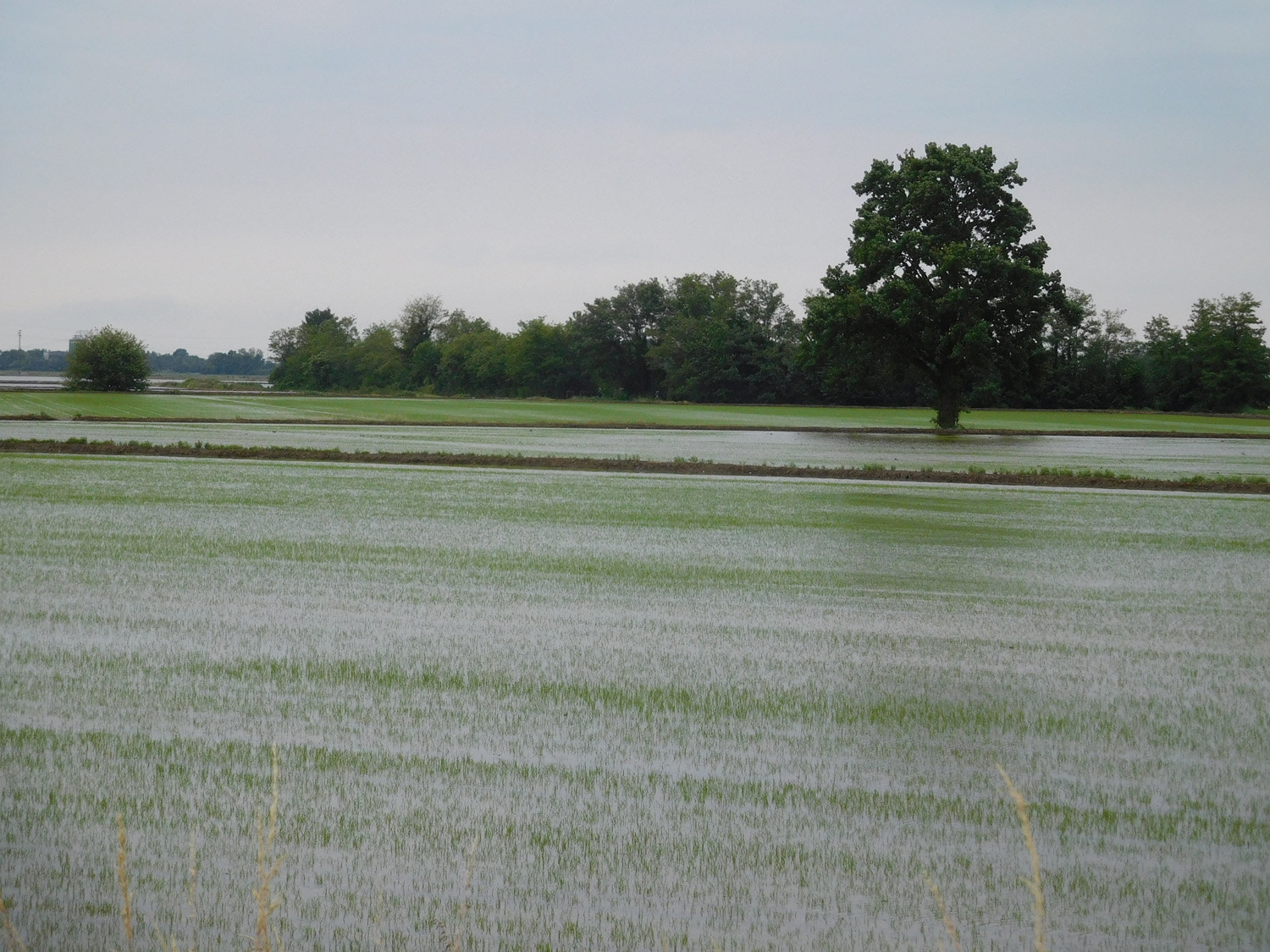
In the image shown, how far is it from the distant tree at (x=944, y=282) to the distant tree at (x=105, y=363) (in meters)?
66.5

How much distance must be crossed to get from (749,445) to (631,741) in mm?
40195

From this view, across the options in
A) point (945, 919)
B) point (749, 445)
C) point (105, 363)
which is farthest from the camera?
point (105, 363)

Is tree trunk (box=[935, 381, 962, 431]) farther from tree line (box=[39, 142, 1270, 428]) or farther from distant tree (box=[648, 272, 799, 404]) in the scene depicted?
distant tree (box=[648, 272, 799, 404])

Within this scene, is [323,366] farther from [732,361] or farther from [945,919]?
[945,919]

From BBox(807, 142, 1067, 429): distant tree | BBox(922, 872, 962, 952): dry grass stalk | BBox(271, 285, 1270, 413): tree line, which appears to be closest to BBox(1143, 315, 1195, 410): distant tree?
BBox(271, 285, 1270, 413): tree line

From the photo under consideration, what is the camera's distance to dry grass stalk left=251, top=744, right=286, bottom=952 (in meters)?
3.16

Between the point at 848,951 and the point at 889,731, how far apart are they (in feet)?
11.2

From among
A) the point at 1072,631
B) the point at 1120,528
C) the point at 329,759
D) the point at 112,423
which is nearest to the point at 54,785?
the point at 329,759

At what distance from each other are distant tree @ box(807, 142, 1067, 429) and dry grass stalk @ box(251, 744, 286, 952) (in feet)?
175

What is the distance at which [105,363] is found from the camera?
343ft

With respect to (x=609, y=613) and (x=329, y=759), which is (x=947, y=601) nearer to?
(x=609, y=613)

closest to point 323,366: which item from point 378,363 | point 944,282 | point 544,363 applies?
point 378,363

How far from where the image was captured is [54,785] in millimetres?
6926

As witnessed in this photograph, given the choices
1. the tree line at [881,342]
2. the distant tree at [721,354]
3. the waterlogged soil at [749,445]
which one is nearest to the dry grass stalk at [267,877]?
the waterlogged soil at [749,445]
